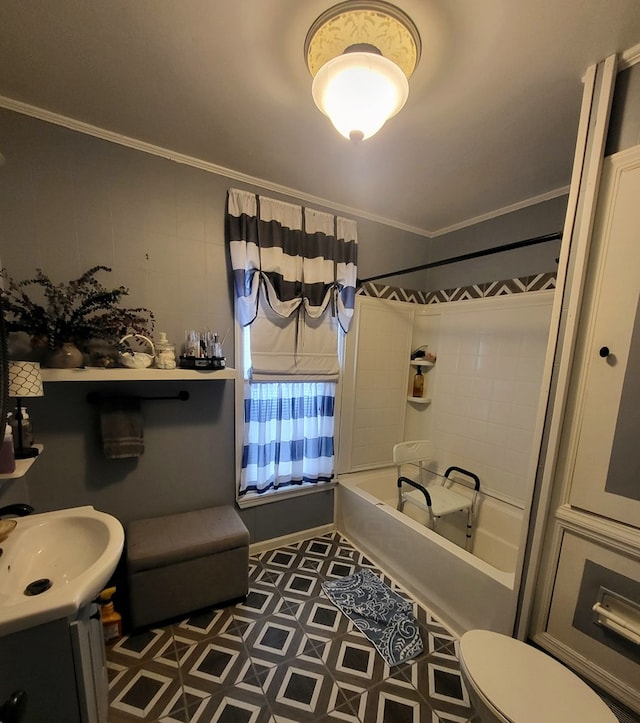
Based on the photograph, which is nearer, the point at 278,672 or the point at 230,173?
the point at 278,672

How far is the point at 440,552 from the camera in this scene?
5.82 ft

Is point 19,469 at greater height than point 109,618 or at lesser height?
greater

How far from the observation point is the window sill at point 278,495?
85.4 inches

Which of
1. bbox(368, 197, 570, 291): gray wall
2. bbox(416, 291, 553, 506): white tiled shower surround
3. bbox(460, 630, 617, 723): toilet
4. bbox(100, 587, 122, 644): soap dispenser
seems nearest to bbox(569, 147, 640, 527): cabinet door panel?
bbox(460, 630, 617, 723): toilet

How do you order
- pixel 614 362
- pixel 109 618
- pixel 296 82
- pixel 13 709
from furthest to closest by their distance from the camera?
1. pixel 109 618
2. pixel 296 82
3. pixel 614 362
4. pixel 13 709

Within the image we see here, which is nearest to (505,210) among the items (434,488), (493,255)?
(493,255)

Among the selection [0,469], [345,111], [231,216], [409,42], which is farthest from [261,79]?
[0,469]

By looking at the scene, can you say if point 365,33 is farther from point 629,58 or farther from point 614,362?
point 614,362

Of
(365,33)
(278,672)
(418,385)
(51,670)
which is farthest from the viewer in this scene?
(418,385)

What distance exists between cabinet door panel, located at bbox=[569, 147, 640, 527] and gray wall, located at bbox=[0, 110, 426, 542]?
184 cm

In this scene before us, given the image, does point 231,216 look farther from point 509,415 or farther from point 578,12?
point 509,415

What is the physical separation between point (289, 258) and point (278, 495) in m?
1.73

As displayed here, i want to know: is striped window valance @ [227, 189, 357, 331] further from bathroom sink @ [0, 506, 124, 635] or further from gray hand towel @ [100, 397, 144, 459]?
bathroom sink @ [0, 506, 124, 635]

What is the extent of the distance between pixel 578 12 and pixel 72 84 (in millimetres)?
1892
